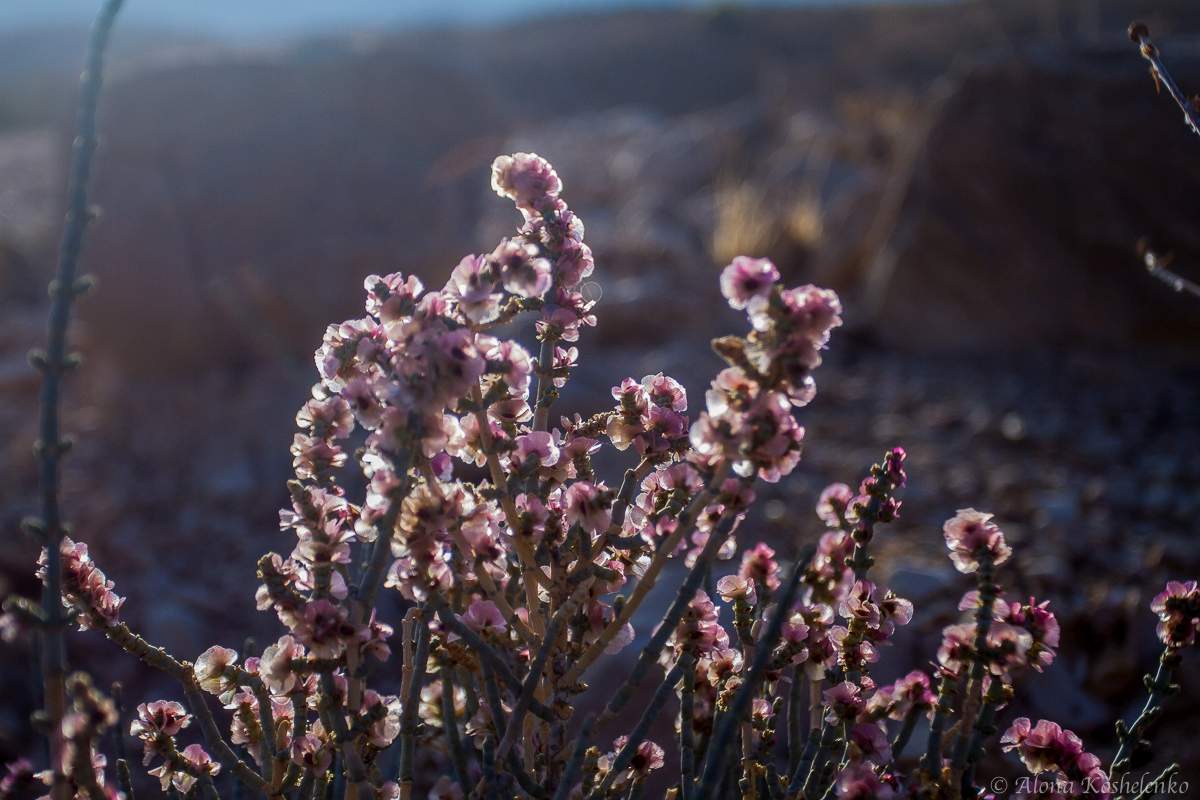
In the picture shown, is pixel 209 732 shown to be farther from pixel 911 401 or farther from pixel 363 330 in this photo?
pixel 911 401

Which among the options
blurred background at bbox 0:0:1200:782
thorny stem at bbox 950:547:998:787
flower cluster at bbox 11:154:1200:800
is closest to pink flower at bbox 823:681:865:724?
flower cluster at bbox 11:154:1200:800

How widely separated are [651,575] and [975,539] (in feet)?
1.06

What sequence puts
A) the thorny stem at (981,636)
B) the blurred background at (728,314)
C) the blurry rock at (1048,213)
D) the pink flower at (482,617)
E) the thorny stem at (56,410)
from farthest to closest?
the blurry rock at (1048,213) < the blurred background at (728,314) < the pink flower at (482,617) < the thorny stem at (981,636) < the thorny stem at (56,410)

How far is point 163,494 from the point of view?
402cm

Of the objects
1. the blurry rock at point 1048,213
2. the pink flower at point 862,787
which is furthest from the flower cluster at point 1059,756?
the blurry rock at point 1048,213

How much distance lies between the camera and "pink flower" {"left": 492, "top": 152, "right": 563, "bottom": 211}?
43.7 inches

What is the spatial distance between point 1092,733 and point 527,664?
164 centimetres

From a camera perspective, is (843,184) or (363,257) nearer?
(363,257)

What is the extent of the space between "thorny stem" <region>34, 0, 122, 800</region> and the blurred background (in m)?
1.50

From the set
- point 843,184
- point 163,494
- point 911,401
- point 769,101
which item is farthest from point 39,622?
point 769,101

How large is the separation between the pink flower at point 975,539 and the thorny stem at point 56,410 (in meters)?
0.83

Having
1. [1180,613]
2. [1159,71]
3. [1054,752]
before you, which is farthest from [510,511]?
[1159,71]

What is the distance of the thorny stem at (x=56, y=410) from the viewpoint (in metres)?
0.92

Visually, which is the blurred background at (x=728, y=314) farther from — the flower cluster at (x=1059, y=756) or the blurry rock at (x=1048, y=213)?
the flower cluster at (x=1059, y=756)
